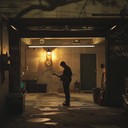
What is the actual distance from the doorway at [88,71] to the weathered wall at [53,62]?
0.24 m

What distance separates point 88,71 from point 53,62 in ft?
7.49

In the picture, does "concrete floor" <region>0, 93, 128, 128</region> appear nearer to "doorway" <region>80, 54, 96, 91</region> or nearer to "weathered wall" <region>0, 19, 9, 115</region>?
"weathered wall" <region>0, 19, 9, 115</region>

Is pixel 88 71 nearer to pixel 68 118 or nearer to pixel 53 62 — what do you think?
pixel 53 62

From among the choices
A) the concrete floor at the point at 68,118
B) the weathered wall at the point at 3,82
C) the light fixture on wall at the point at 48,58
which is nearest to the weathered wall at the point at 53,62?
the light fixture on wall at the point at 48,58

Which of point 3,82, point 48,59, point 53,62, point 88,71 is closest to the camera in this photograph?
point 3,82

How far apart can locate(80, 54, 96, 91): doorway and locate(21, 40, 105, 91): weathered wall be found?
0.79ft

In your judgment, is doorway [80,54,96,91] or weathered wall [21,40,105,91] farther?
doorway [80,54,96,91]

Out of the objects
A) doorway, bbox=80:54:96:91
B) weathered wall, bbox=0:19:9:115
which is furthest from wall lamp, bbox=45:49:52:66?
weathered wall, bbox=0:19:9:115

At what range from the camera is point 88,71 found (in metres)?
Result: 19.8

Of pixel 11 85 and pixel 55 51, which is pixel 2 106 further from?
pixel 55 51

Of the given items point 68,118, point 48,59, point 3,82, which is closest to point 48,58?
point 48,59

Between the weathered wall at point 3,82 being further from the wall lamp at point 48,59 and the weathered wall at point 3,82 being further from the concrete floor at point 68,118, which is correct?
the wall lamp at point 48,59

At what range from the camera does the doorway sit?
64.7 feet

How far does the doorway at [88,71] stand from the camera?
19719 millimetres
